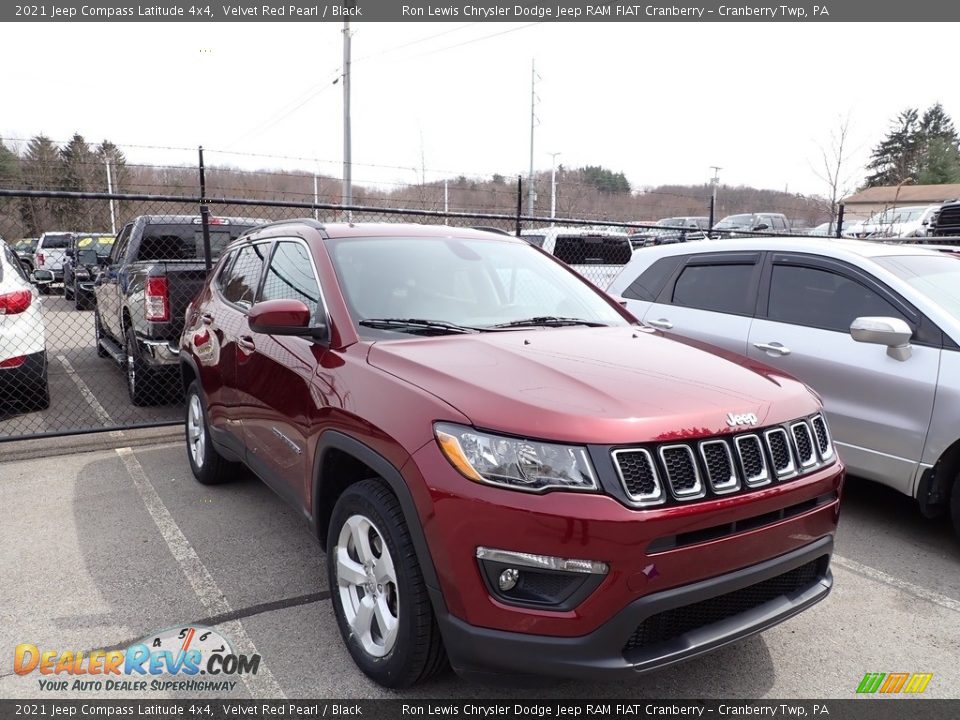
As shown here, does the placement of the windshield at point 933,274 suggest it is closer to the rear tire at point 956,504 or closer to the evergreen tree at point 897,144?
the rear tire at point 956,504

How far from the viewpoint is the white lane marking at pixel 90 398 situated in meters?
6.59

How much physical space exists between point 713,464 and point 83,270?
10602mm

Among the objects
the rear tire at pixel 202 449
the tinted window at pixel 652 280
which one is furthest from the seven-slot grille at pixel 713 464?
the rear tire at pixel 202 449

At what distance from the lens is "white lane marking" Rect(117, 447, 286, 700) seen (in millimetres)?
2729

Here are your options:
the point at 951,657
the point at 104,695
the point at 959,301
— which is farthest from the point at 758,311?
the point at 104,695

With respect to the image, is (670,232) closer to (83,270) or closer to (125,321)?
(83,270)

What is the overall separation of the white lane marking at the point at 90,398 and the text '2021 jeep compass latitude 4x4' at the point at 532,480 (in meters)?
4.12

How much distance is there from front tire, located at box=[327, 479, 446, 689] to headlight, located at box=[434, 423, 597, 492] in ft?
1.38

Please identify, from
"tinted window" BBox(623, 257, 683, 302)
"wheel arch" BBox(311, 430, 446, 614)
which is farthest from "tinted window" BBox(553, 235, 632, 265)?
"wheel arch" BBox(311, 430, 446, 614)

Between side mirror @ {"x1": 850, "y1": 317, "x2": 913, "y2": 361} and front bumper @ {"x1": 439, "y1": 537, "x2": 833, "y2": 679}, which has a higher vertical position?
side mirror @ {"x1": 850, "y1": 317, "x2": 913, "y2": 361}

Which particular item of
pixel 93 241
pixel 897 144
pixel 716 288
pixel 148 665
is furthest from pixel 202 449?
pixel 897 144

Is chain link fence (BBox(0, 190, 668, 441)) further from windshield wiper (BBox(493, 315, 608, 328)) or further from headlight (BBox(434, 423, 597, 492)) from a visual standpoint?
headlight (BBox(434, 423, 597, 492))

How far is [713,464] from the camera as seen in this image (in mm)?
2262

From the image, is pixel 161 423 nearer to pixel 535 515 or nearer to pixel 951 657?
pixel 535 515
